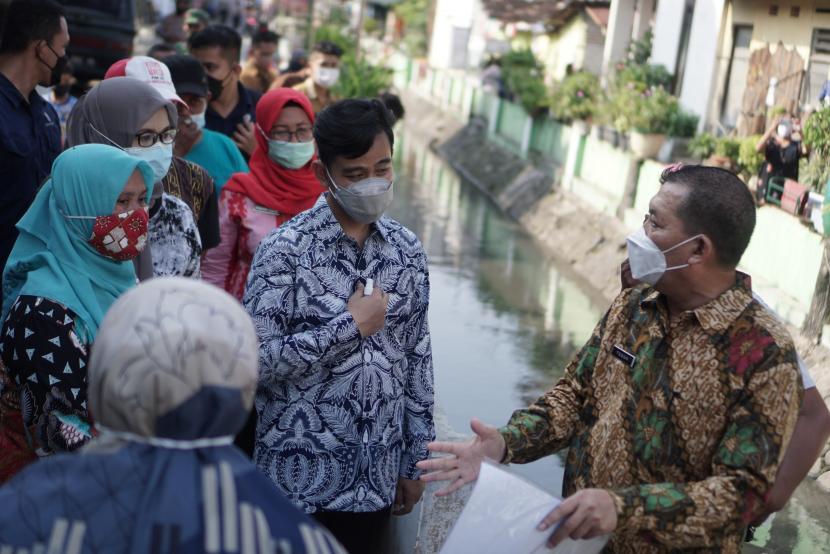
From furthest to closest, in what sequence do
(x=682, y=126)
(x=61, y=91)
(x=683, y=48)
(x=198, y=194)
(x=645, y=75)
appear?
(x=683, y=48)
(x=645, y=75)
(x=682, y=126)
(x=61, y=91)
(x=198, y=194)

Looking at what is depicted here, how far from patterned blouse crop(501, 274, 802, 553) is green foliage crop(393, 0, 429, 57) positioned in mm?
39572

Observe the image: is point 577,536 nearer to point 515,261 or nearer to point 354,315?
point 354,315

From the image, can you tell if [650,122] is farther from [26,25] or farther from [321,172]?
[321,172]

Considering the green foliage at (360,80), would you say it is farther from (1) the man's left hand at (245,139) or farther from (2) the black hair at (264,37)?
(1) the man's left hand at (245,139)

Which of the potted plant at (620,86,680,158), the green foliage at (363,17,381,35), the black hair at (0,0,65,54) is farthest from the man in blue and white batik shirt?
the green foliage at (363,17,381,35)

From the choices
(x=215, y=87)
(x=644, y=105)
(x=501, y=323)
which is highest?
(x=644, y=105)

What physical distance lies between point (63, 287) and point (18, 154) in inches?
71.6

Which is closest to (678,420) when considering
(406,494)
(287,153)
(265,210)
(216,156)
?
(406,494)

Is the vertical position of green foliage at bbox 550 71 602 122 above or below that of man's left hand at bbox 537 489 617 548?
above

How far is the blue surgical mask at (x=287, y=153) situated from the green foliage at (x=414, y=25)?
37562 millimetres

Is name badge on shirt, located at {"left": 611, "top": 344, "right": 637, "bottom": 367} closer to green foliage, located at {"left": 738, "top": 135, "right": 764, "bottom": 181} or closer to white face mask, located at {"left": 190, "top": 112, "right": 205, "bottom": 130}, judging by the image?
white face mask, located at {"left": 190, "top": 112, "right": 205, "bottom": 130}

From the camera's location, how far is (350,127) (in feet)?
9.66

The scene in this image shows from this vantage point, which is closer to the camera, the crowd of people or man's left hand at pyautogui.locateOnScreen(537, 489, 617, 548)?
the crowd of people

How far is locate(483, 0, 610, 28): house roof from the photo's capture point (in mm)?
24672
